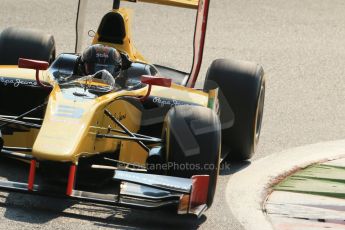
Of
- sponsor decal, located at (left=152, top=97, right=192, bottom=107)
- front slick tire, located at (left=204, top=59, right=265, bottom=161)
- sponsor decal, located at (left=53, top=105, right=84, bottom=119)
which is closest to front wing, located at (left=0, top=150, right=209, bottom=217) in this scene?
sponsor decal, located at (left=53, top=105, right=84, bottom=119)

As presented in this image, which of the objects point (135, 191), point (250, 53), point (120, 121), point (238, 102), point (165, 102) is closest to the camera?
point (135, 191)

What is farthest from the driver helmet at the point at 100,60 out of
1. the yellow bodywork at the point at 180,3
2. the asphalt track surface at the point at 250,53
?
the yellow bodywork at the point at 180,3

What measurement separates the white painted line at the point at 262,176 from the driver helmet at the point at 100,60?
1420 mm

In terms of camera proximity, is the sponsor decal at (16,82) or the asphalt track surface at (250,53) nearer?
the asphalt track surface at (250,53)

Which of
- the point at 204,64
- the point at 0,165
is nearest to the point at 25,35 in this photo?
the point at 0,165

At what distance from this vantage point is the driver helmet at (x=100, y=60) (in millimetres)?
9234

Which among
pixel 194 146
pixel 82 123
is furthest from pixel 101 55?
pixel 194 146

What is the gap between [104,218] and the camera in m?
7.66

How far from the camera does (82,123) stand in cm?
793

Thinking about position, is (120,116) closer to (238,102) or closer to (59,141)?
(59,141)

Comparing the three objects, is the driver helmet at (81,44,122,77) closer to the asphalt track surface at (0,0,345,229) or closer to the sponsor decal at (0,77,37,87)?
the sponsor decal at (0,77,37,87)

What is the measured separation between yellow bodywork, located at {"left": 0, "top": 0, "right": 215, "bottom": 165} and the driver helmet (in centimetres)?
34

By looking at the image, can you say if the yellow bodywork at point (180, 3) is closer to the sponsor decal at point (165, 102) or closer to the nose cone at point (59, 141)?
the sponsor decal at point (165, 102)

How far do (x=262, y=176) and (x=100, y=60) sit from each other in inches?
69.3
